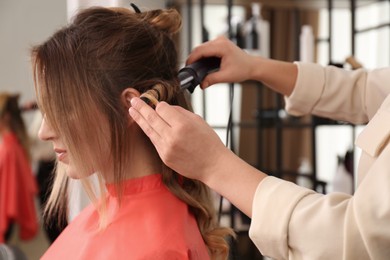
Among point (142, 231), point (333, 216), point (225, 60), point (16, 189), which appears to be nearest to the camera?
point (333, 216)

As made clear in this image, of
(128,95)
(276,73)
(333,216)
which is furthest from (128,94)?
(333,216)

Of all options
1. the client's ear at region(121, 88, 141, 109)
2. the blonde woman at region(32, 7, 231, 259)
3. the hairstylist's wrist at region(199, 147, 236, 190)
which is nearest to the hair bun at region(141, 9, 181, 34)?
the blonde woman at region(32, 7, 231, 259)

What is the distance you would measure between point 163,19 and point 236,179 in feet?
1.56

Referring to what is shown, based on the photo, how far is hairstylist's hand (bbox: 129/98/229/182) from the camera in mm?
823

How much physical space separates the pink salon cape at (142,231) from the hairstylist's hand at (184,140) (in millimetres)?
228

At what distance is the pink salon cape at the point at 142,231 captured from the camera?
102cm

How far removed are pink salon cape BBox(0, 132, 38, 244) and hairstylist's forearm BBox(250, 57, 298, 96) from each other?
7.90ft

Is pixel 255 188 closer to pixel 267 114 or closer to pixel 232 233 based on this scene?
pixel 232 233

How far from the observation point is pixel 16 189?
3.31m

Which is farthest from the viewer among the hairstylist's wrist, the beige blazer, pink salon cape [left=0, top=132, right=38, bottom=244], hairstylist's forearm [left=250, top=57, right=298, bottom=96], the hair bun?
pink salon cape [left=0, top=132, right=38, bottom=244]

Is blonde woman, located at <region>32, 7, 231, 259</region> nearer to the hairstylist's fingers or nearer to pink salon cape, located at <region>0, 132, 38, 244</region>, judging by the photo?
the hairstylist's fingers

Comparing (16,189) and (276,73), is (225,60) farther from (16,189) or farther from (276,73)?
(16,189)

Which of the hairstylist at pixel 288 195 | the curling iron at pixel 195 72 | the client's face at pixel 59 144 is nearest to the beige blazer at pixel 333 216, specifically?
the hairstylist at pixel 288 195

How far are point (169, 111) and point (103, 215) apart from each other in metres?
0.41
